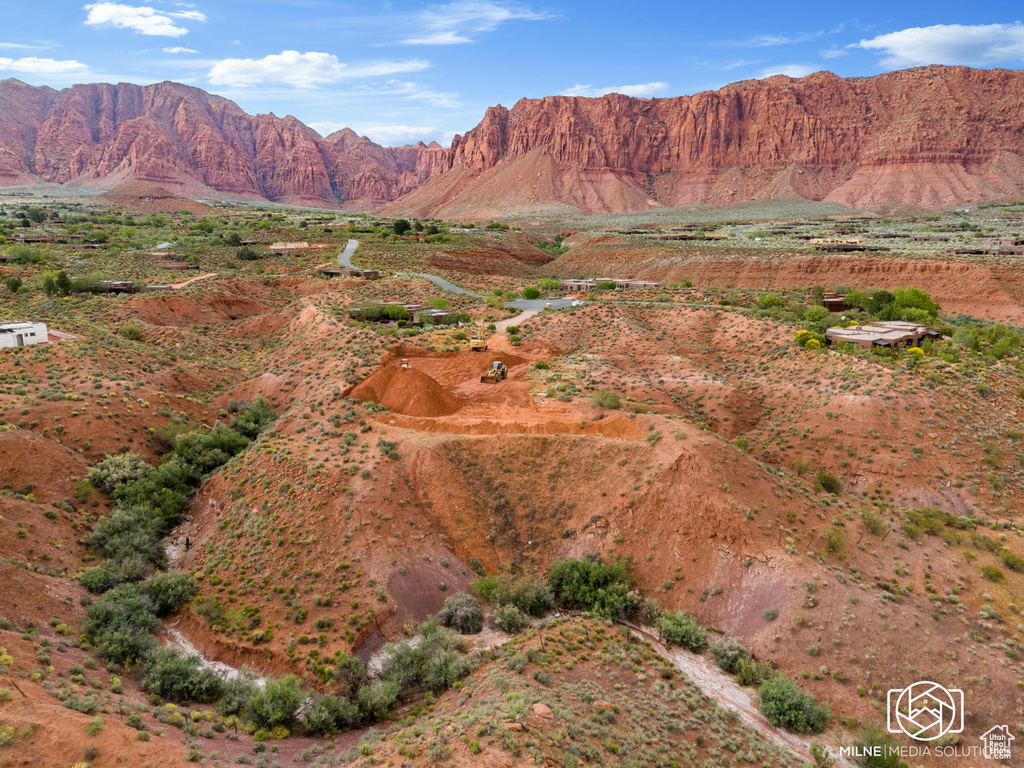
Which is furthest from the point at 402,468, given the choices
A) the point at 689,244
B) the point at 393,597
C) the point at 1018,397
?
the point at 689,244

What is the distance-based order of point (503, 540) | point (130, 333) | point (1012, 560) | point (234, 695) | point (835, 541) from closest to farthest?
point (234, 695), point (1012, 560), point (835, 541), point (503, 540), point (130, 333)

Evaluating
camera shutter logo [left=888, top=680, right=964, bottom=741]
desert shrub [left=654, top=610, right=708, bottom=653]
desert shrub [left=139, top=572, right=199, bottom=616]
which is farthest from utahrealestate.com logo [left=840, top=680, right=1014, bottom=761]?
desert shrub [left=139, top=572, right=199, bottom=616]

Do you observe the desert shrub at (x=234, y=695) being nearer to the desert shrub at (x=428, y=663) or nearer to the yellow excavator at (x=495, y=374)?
the desert shrub at (x=428, y=663)

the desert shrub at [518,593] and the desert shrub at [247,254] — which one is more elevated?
the desert shrub at [247,254]

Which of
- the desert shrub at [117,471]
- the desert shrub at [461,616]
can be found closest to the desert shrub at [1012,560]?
the desert shrub at [461,616]

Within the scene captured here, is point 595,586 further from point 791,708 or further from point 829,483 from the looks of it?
point 829,483

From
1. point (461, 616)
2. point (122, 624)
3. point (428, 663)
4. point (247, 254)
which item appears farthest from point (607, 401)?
point (247, 254)

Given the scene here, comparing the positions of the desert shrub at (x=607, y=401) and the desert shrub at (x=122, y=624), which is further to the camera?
the desert shrub at (x=607, y=401)

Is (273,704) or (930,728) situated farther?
(930,728)
